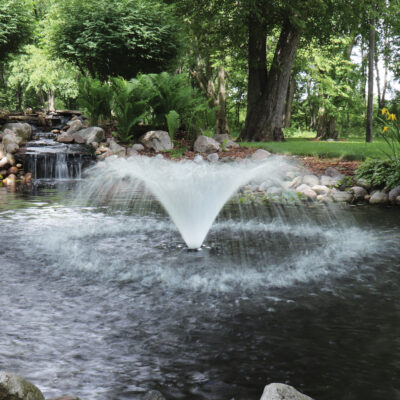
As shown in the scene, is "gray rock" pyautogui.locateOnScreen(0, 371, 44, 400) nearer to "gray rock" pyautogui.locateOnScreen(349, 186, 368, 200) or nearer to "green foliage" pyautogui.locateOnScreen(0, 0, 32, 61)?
"gray rock" pyautogui.locateOnScreen(349, 186, 368, 200)

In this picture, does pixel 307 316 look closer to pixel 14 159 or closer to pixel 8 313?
pixel 8 313

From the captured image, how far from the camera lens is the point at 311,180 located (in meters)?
10.4

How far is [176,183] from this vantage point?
6227 mm

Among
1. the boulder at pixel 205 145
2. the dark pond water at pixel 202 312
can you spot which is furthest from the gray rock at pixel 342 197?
the boulder at pixel 205 145

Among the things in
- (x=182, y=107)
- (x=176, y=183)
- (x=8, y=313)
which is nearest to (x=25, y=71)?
(x=182, y=107)

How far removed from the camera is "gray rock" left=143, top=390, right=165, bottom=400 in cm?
230

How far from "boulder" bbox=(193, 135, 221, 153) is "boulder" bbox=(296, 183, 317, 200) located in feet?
14.8

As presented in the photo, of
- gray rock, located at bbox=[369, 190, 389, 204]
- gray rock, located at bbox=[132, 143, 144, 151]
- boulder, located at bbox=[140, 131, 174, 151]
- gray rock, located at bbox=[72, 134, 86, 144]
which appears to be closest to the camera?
gray rock, located at bbox=[369, 190, 389, 204]

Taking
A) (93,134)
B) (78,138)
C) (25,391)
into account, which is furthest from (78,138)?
(25,391)

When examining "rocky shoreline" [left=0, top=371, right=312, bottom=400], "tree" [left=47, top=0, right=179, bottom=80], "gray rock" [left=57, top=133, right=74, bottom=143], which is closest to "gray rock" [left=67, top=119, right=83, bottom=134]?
"gray rock" [left=57, top=133, right=74, bottom=143]

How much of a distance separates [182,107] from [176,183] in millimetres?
10493

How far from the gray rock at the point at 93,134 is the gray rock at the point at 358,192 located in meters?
9.43

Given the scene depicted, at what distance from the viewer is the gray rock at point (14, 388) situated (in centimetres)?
186

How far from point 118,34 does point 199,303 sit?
1597 cm
